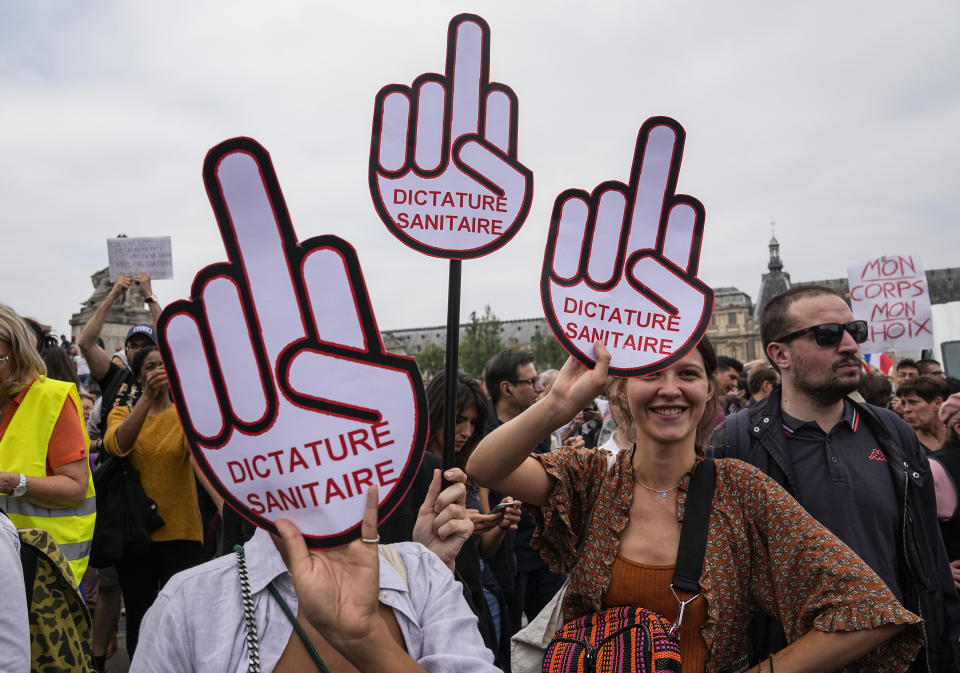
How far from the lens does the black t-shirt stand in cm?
465

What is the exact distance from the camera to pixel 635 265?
221 centimetres

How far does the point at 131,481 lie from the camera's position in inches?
166

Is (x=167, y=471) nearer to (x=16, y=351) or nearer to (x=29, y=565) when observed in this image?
(x=16, y=351)

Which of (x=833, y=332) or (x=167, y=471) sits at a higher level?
(x=833, y=332)

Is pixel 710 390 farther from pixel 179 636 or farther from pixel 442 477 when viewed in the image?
pixel 179 636

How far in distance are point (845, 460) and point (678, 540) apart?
0.90m

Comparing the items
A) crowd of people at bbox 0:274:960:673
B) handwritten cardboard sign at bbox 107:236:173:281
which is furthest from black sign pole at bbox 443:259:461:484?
handwritten cardboard sign at bbox 107:236:173:281

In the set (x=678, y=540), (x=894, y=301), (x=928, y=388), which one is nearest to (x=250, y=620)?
(x=678, y=540)

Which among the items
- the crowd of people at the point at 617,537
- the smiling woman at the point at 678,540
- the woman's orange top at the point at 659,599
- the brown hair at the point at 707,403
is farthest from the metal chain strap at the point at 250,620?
the brown hair at the point at 707,403

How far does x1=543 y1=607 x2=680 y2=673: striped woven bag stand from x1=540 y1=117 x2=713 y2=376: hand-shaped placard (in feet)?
→ 2.12

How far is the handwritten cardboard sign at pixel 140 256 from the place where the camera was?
181 inches

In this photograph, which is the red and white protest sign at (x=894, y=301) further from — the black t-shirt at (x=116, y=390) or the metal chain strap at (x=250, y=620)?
the metal chain strap at (x=250, y=620)

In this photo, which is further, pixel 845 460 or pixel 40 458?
pixel 40 458

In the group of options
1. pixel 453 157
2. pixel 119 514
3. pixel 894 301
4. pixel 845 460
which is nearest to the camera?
pixel 453 157
